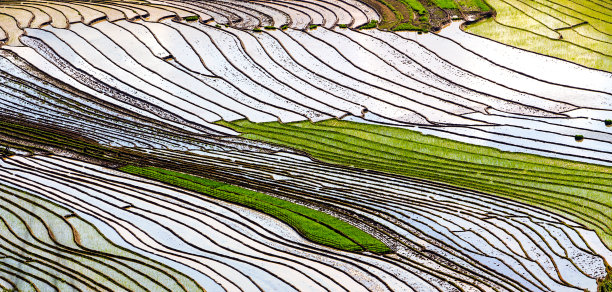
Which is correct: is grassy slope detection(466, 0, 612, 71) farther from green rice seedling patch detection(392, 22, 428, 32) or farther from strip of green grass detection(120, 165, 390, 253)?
strip of green grass detection(120, 165, 390, 253)

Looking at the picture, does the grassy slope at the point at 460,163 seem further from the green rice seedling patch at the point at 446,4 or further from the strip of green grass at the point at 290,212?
the green rice seedling patch at the point at 446,4

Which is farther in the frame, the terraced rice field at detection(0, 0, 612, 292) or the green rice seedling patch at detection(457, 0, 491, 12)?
the green rice seedling patch at detection(457, 0, 491, 12)

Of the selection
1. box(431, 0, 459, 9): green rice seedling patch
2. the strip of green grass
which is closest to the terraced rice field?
the strip of green grass

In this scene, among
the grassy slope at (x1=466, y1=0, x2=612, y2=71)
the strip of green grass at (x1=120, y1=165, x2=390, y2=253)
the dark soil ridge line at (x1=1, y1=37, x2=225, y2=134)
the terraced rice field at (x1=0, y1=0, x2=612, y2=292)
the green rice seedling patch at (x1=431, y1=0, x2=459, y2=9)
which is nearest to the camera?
the terraced rice field at (x1=0, y1=0, x2=612, y2=292)

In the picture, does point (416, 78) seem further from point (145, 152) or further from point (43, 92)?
point (43, 92)

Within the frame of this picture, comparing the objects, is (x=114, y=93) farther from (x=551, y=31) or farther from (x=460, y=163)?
(x=551, y=31)
